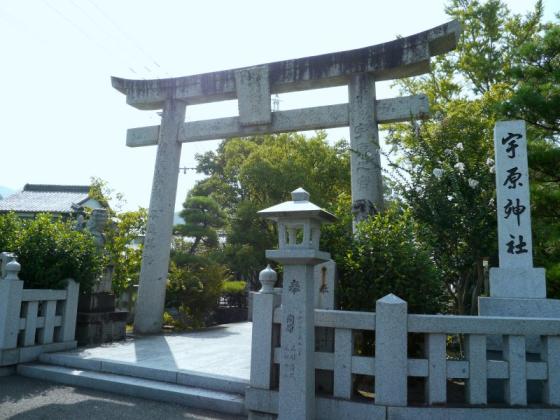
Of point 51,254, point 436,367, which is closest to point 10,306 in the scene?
point 51,254

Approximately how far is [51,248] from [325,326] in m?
5.25

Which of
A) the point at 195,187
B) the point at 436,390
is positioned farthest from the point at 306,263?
the point at 195,187

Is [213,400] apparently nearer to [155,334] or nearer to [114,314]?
[114,314]

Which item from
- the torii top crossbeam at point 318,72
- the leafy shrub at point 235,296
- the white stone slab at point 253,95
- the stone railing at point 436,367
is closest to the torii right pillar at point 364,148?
the torii top crossbeam at point 318,72

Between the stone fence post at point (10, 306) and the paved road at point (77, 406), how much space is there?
0.70 metres

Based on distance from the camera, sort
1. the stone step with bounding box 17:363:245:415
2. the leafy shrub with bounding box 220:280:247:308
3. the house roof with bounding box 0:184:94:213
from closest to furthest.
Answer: the stone step with bounding box 17:363:245:415 → the leafy shrub with bounding box 220:280:247:308 → the house roof with bounding box 0:184:94:213

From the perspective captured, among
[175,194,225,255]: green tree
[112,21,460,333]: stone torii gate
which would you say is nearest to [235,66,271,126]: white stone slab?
[112,21,460,333]: stone torii gate

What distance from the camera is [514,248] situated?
5.24m

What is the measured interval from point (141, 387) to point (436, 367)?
352 cm

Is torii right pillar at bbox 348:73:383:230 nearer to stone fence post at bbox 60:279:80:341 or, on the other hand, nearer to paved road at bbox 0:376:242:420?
paved road at bbox 0:376:242:420

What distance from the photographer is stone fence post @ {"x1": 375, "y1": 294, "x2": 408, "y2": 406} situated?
3.73 metres

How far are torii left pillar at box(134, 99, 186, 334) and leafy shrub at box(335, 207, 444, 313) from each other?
5585mm

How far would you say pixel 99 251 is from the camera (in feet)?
25.7

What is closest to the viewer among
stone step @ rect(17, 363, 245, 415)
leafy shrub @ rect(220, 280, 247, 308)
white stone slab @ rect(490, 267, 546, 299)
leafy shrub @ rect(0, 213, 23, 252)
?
stone step @ rect(17, 363, 245, 415)
